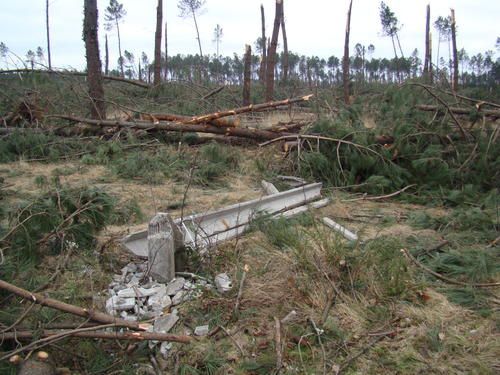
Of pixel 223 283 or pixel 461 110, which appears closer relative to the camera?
pixel 223 283

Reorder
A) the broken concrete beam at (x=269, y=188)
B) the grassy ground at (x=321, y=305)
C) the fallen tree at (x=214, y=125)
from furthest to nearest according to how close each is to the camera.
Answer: the fallen tree at (x=214, y=125) < the broken concrete beam at (x=269, y=188) < the grassy ground at (x=321, y=305)

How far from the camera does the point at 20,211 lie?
10.7 feet

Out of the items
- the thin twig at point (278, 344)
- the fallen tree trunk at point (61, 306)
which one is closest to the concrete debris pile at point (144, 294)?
the fallen tree trunk at point (61, 306)

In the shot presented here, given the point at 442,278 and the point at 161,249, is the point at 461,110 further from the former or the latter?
the point at 161,249

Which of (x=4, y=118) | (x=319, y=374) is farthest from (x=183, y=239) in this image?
(x=4, y=118)

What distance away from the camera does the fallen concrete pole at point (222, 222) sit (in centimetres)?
360

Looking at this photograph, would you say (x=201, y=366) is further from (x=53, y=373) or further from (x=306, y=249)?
(x=306, y=249)

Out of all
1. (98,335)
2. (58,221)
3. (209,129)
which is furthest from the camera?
(209,129)

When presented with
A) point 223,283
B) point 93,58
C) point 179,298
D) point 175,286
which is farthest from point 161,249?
point 93,58

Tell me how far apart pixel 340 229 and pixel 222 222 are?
111 cm

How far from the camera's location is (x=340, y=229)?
13.8 feet

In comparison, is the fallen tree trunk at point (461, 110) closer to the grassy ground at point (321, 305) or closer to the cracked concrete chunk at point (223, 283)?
the grassy ground at point (321, 305)

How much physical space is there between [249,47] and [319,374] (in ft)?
39.3

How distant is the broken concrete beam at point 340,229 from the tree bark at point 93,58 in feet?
19.3
